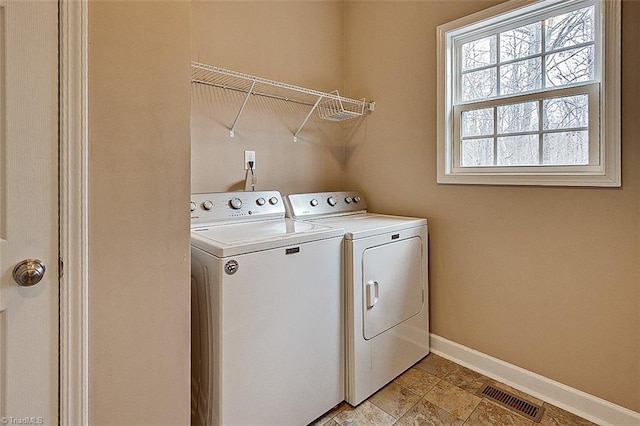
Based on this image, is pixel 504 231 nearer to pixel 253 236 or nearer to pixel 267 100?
pixel 253 236

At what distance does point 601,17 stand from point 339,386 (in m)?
2.11

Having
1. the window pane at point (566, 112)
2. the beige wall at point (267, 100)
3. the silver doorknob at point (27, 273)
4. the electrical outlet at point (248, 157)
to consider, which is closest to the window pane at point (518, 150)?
the window pane at point (566, 112)

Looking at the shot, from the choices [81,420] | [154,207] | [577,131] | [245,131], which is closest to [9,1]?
[154,207]

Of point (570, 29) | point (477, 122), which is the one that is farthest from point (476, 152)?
point (570, 29)

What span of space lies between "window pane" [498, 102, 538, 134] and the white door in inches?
79.6

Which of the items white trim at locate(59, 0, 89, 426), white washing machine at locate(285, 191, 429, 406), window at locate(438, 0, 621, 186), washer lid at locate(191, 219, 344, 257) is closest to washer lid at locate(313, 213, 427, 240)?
white washing machine at locate(285, 191, 429, 406)

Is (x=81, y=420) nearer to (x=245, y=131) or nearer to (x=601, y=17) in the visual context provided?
(x=245, y=131)

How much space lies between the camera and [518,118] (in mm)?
1904

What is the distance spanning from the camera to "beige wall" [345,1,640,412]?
1.55 meters

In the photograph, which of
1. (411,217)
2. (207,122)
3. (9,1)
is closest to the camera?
(9,1)

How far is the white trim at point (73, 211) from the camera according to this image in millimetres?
900

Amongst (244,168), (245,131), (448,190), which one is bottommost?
(448,190)

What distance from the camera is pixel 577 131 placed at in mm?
1693

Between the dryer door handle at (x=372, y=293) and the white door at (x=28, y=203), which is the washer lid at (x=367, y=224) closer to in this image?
the dryer door handle at (x=372, y=293)
